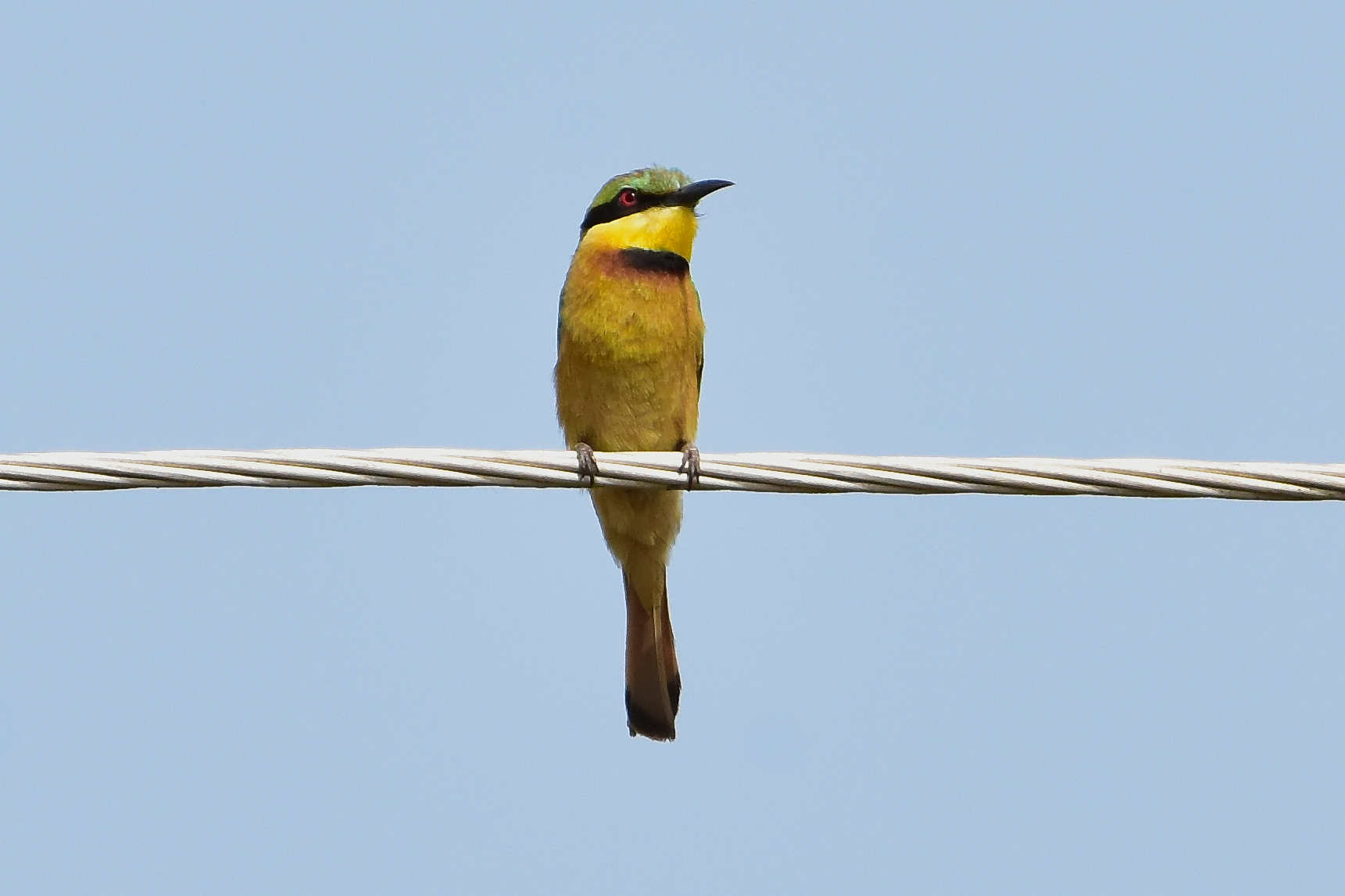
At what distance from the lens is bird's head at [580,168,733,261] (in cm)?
664

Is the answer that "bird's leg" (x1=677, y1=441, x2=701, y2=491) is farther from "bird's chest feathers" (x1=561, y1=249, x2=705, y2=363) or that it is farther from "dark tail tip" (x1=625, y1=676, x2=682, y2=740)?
"dark tail tip" (x1=625, y1=676, x2=682, y2=740)

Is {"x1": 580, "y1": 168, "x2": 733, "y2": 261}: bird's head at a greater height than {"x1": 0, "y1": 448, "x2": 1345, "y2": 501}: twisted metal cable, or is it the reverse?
{"x1": 580, "y1": 168, "x2": 733, "y2": 261}: bird's head

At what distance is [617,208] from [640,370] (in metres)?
0.89

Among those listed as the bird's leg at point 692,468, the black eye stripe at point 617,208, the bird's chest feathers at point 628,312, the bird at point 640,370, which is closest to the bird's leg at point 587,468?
the bird's leg at point 692,468

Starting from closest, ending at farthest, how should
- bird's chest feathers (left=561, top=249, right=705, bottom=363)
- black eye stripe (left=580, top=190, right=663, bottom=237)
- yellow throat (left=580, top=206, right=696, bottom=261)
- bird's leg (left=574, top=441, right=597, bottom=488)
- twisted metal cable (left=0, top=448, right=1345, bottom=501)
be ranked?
1. twisted metal cable (left=0, top=448, right=1345, bottom=501)
2. bird's leg (left=574, top=441, right=597, bottom=488)
3. bird's chest feathers (left=561, top=249, right=705, bottom=363)
4. yellow throat (left=580, top=206, right=696, bottom=261)
5. black eye stripe (left=580, top=190, right=663, bottom=237)

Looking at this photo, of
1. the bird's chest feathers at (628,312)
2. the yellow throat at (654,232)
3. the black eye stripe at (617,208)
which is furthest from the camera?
the black eye stripe at (617,208)

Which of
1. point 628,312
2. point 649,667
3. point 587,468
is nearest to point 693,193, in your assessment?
point 628,312

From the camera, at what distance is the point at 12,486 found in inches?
147

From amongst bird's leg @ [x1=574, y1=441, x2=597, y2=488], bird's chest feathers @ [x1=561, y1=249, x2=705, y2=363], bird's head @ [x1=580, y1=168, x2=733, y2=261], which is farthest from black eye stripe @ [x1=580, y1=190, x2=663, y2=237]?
bird's leg @ [x1=574, y1=441, x2=597, y2=488]

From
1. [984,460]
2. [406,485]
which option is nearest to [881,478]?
[984,460]

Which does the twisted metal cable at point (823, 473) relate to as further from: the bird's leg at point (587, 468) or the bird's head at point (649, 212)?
the bird's head at point (649, 212)

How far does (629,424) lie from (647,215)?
0.95 m

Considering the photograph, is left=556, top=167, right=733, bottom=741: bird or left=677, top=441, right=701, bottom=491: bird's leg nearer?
left=677, top=441, right=701, bottom=491: bird's leg

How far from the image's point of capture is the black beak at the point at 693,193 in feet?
22.0
